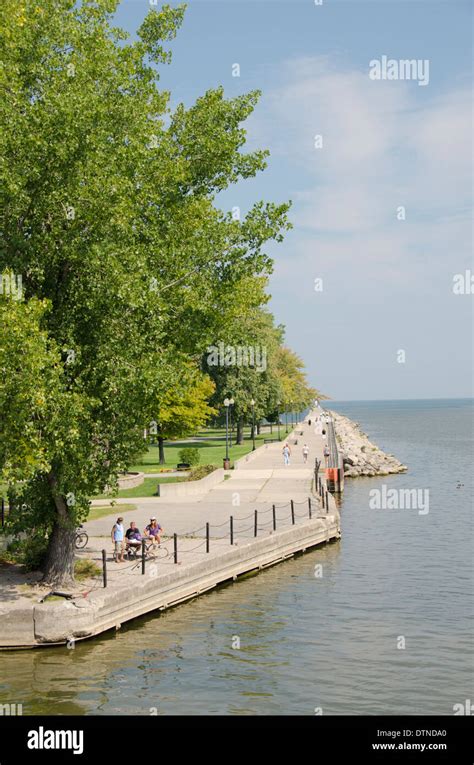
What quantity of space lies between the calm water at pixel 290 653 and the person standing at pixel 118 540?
8.64 feet

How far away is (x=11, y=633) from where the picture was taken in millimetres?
18828

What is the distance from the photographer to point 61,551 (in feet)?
68.9

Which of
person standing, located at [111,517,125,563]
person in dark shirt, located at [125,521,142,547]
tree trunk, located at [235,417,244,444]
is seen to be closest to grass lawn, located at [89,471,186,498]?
person in dark shirt, located at [125,521,142,547]

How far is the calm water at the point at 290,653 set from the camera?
16203 millimetres

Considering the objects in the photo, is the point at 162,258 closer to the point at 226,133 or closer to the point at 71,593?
the point at 226,133

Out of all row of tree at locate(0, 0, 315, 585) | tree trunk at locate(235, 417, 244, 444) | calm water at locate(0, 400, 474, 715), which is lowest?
calm water at locate(0, 400, 474, 715)

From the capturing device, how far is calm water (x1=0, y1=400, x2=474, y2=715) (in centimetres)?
1620

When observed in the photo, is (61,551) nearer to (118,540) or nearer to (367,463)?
(118,540)

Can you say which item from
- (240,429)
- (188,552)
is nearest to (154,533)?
(188,552)

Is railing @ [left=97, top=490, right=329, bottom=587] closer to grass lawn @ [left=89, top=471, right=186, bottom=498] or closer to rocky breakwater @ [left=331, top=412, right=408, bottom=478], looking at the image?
grass lawn @ [left=89, top=471, right=186, bottom=498]

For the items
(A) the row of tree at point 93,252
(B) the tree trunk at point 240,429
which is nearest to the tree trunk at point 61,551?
(A) the row of tree at point 93,252

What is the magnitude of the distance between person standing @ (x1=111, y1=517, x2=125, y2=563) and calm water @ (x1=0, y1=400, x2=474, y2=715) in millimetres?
2633

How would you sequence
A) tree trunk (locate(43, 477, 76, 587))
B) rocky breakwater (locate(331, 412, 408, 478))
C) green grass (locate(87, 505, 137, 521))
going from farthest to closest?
rocky breakwater (locate(331, 412, 408, 478)) → green grass (locate(87, 505, 137, 521)) → tree trunk (locate(43, 477, 76, 587))
